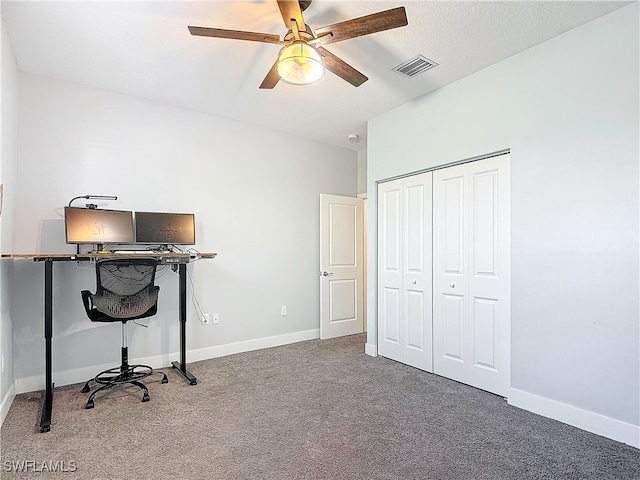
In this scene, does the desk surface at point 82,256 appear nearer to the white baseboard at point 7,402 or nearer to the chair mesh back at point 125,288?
the chair mesh back at point 125,288

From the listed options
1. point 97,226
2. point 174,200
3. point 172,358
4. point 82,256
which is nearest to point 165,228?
point 174,200

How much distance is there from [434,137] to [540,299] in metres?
1.78

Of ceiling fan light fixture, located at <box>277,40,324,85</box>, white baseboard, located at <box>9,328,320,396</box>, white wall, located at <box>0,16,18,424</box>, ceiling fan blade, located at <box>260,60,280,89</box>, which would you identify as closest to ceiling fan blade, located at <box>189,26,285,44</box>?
ceiling fan light fixture, located at <box>277,40,324,85</box>

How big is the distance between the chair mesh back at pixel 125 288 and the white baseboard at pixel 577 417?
3.14 metres

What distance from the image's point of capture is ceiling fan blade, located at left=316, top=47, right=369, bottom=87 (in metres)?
2.40

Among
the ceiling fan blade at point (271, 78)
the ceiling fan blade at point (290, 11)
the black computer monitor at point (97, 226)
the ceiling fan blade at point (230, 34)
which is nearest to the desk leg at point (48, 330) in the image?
the black computer monitor at point (97, 226)

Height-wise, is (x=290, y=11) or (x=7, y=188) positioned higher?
(x=290, y=11)

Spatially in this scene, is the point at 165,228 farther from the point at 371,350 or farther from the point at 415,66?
the point at 415,66

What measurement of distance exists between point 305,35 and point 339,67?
0.39 m

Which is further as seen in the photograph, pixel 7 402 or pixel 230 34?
pixel 7 402

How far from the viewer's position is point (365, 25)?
2.07 m

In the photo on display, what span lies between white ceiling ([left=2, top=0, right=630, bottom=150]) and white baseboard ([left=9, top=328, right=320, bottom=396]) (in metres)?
2.70

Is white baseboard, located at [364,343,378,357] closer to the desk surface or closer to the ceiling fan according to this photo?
the desk surface

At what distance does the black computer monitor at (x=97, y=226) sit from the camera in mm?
3148
